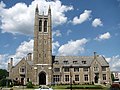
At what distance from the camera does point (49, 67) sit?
8769 centimetres

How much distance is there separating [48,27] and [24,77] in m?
18.8

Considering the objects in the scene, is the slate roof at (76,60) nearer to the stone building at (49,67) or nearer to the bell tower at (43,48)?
the stone building at (49,67)

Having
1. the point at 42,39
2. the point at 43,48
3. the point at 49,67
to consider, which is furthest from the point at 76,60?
the point at 42,39

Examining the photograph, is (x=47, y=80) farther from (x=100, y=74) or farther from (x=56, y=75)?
(x=100, y=74)

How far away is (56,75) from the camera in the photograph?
9062cm

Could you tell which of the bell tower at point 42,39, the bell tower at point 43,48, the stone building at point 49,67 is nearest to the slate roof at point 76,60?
the stone building at point 49,67

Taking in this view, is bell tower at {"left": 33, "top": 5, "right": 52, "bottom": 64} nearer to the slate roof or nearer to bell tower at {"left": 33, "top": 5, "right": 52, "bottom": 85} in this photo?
bell tower at {"left": 33, "top": 5, "right": 52, "bottom": 85}

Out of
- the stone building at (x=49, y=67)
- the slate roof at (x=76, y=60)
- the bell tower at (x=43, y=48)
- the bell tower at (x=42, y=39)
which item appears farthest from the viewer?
the slate roof at (x=76, y=60)

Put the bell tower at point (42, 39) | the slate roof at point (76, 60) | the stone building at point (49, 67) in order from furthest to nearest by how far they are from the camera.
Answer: the slate roof at point (76, 60) < the bell tower at point (42, 39) < the stone building at point (49, 67)

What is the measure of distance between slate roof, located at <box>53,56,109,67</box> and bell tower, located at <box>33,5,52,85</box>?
5.43 m

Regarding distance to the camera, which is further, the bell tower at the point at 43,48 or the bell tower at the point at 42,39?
the bell tower at the point at 42,39

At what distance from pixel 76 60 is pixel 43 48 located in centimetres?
1396

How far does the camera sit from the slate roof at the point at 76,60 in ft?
307

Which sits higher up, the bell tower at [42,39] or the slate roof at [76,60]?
the bell tower at [42,39]
